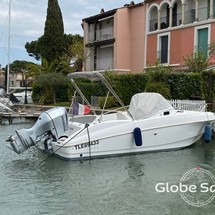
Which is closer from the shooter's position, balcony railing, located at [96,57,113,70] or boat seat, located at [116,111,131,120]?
boat seat, located at [116,111,131,120]

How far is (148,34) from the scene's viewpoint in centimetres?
3759

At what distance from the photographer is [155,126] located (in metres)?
13.7

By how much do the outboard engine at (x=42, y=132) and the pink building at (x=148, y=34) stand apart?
20.1m

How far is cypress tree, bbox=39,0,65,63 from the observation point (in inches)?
1842

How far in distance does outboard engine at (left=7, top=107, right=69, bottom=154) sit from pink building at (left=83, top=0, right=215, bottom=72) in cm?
2005

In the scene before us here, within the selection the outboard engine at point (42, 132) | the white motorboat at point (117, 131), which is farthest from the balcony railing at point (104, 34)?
the outboard engine at point (42, 132)

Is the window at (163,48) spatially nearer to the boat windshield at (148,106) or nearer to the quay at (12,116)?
the quay at (12,116)

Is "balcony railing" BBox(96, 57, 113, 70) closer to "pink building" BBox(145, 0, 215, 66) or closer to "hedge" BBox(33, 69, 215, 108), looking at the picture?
"hedge" BBox(33, 69, 215, 108)

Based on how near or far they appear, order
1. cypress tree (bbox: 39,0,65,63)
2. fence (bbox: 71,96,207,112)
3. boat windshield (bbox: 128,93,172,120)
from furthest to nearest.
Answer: cypress tree (bbox: 39,0,65,63) < fence (bbox: 71,96,207,112) < boat windshield (bbox: 128,93,172,120)

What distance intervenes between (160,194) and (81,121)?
21.2ft

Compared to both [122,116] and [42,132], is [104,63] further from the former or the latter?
[42,132]

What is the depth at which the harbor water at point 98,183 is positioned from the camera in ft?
26.6

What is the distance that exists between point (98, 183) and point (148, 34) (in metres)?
29.0

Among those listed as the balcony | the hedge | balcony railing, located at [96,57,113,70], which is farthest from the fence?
the balcony
